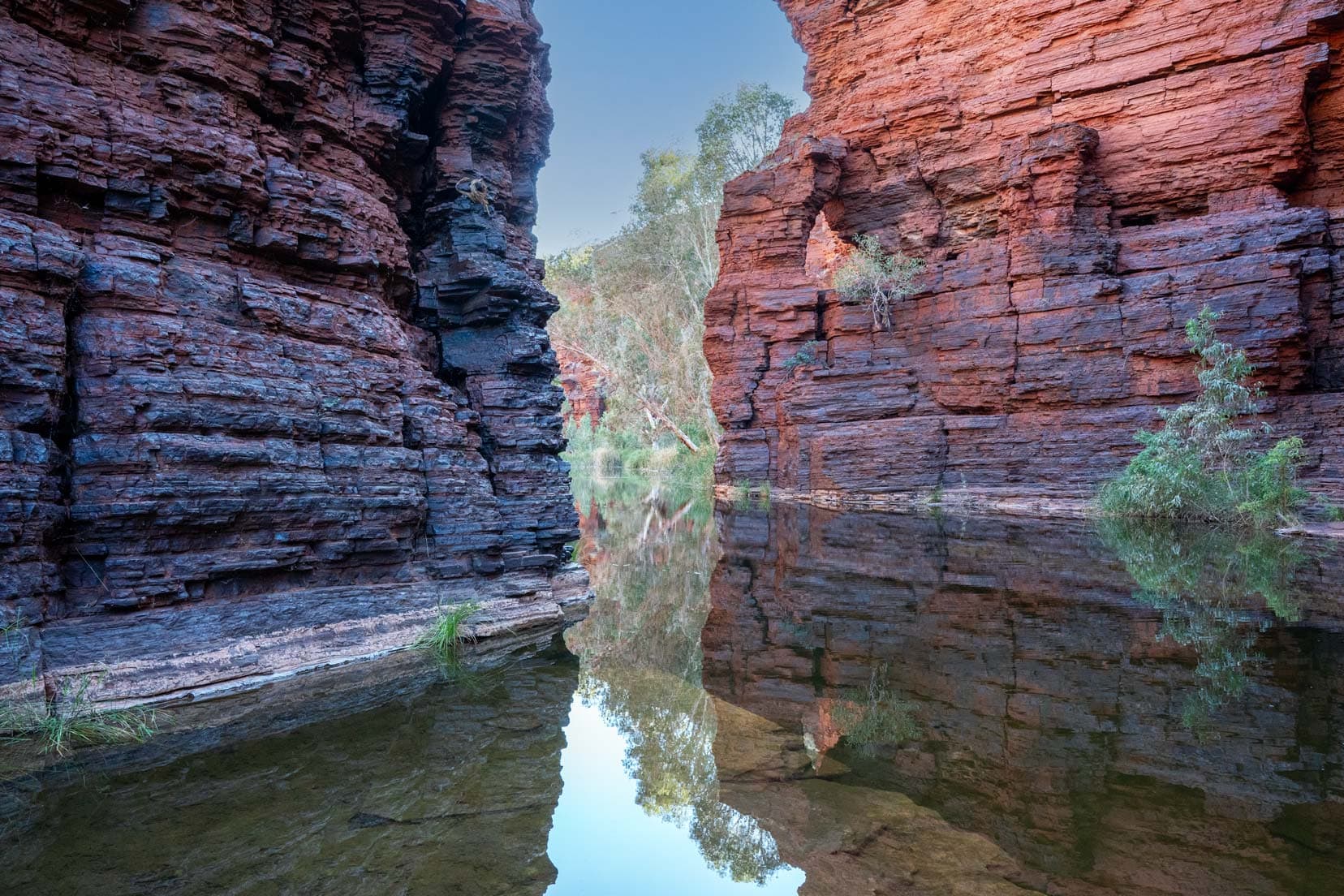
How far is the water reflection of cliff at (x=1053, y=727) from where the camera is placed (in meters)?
2.81

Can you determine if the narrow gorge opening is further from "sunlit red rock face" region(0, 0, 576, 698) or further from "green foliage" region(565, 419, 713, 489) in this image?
"green foliage" region(565, 419, 713, 489)

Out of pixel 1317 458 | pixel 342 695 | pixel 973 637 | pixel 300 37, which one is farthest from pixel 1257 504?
pixel 300 37

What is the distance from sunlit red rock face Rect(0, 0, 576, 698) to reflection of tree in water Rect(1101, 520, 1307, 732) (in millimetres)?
5463

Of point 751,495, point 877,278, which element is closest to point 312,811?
point 751,495

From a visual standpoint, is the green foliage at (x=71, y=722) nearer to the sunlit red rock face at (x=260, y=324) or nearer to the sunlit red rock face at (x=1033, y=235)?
the sunlit red rock face at (x=260, y=324)

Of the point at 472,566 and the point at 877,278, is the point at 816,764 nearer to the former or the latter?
the point at 472,566

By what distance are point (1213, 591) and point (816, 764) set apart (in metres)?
5.53

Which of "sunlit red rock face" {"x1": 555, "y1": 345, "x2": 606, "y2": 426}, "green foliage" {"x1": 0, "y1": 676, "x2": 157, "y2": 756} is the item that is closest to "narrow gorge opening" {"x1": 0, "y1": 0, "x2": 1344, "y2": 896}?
"green foliage" {"x1": 0, "y1": 676, "x2": 157, "y2": 756}

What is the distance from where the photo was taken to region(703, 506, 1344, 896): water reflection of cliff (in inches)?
110

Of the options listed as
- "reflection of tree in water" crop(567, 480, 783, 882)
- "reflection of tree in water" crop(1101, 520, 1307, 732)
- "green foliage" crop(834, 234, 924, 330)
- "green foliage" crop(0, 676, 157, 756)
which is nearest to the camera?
"reflection of tree in water" crop(567, 480, 783, 882)

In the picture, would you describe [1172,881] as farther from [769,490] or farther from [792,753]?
[769,490]

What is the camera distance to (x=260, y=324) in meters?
5.89

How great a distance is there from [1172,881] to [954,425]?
1603cm

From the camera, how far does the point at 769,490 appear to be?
2069 centimetres
